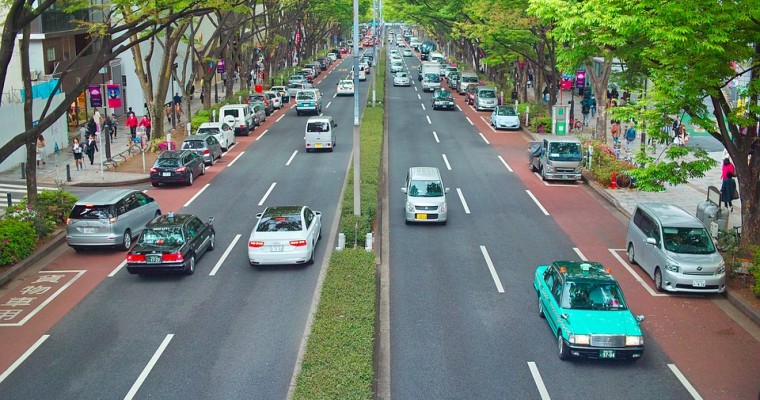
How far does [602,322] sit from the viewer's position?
16.3 metres

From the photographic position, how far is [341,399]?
12992 millimetres

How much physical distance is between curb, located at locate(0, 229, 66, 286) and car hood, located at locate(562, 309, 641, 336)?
593 inches

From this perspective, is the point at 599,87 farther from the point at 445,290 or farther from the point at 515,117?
→ the point at 445,290

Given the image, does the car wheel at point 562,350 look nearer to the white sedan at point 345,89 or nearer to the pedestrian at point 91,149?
A: the pedestrian at point 91,149

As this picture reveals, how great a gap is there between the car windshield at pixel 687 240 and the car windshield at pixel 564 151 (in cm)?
1383

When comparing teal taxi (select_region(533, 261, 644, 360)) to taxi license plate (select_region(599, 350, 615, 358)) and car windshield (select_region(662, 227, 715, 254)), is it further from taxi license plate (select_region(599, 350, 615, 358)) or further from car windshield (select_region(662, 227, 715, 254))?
car windshield (select_region(662, 227, 715, 254))

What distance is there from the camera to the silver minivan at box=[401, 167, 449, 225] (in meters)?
27.4

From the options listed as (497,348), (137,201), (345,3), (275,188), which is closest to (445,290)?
(497,348)

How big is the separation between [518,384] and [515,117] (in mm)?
37680

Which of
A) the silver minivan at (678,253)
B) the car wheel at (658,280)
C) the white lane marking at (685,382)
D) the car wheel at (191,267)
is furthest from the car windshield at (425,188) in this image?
the white lane marking at (685,382)

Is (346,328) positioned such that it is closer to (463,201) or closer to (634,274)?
(634,274)

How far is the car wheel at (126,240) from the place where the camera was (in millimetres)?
24656

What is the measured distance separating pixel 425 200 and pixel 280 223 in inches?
254

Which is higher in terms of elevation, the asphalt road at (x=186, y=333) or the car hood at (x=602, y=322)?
the car hood at (x=602, y=322)
